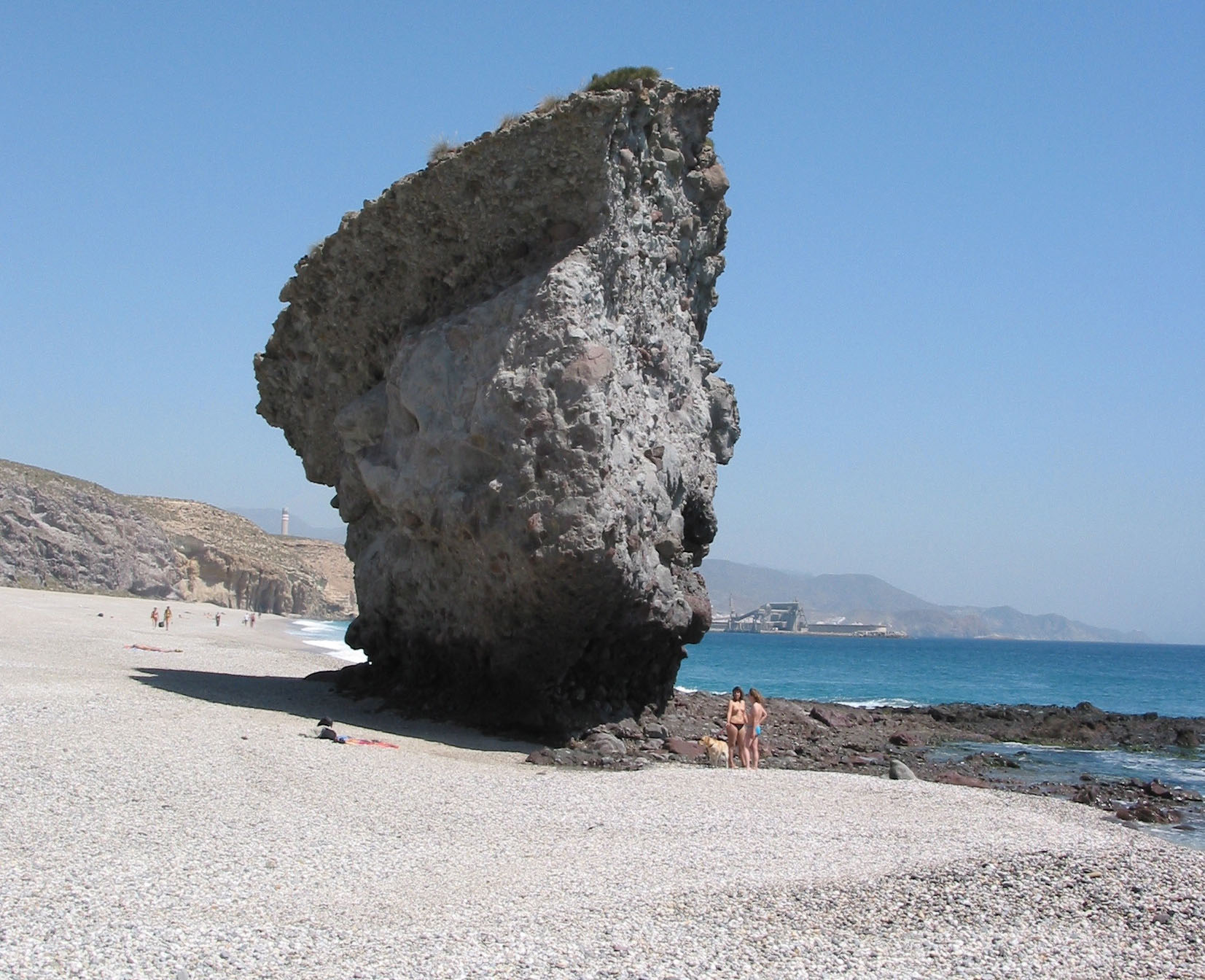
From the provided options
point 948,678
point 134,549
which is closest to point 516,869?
point 948,678

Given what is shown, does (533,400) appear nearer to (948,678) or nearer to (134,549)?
(948,678)

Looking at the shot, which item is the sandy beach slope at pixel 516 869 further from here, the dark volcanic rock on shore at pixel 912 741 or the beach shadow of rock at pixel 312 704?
the dark volcanic rock on shore at pixel 912 741

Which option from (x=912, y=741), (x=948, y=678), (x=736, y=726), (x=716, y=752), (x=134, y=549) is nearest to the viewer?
(x=736, y=726)

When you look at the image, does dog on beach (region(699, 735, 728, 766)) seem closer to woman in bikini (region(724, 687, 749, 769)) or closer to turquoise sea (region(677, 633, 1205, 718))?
woman in bikini (region(724, 687, 749, 769))

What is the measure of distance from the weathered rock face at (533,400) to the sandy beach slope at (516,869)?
3131 mm

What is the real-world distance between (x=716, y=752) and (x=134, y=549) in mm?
73413

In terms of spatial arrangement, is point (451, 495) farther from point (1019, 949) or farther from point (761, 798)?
point (1019, 949)

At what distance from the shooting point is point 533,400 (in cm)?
1541

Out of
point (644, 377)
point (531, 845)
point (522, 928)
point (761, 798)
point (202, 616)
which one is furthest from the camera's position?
point (202, 616)

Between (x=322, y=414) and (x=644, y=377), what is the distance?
22.9 feet

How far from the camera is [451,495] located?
53.8 ft

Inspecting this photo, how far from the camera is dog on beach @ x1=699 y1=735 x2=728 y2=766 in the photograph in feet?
52.6

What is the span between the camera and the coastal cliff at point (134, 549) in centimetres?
7275

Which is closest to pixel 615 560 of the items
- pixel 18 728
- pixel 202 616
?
pixel 18 728
